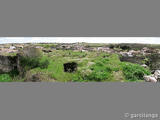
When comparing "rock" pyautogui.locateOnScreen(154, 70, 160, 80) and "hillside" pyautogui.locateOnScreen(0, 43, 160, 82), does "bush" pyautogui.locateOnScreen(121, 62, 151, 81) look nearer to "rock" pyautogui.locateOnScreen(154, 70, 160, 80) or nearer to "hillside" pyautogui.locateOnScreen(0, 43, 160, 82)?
"hillside" pyautogui.locateOnScreen(0, 43, 160, 82)

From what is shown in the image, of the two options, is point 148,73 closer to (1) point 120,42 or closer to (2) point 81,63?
(1) point 120,42

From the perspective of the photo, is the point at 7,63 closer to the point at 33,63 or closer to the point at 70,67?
the point at 33,63

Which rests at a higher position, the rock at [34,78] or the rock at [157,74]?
the rock at [157,74]

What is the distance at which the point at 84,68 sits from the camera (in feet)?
17.1

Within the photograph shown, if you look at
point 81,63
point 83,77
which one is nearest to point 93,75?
point 83,77

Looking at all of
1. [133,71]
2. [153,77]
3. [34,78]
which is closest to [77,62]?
[34,78]

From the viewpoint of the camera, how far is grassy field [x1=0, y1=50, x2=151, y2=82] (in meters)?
4.98

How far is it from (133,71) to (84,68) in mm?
1834

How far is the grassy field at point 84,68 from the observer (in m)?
4.98

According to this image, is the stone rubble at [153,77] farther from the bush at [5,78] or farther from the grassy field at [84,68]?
the bush at [5,78]

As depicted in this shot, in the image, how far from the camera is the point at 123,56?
5641mm

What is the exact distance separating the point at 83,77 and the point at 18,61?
2876mm

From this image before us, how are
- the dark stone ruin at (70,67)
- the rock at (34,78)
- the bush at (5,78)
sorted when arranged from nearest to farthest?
the rock at (34,78)
the dark stone ruin at (70,67)
the bush at (5,78)

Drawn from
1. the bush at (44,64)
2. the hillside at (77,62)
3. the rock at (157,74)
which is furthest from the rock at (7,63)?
the rock at (157,74)
